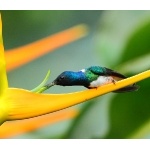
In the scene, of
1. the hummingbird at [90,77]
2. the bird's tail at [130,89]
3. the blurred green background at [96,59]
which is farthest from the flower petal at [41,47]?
the bird's tail at [130,89]

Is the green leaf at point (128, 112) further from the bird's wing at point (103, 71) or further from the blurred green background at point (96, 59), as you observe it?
the bird's wing at point (103, 71)

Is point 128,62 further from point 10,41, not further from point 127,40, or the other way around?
point 10,41

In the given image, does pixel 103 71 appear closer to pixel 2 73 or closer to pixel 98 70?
pixel 98 70

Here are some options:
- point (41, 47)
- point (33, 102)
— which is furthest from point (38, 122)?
point (33, 102)

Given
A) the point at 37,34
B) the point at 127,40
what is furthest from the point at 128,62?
the point at 37,34

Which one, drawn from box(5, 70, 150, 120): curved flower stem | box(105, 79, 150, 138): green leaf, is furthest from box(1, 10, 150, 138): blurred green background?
box(5, 70, 150, 120): curved flower stem
